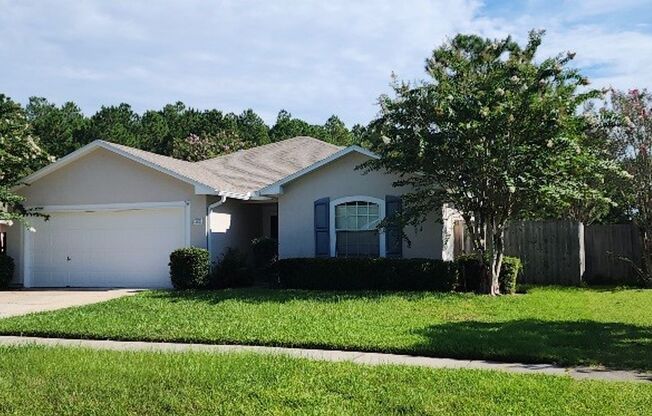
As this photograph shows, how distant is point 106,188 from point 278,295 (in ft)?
23.3

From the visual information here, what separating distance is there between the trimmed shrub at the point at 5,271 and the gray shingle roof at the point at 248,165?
4.58 metres

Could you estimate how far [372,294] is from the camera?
49.1 ft

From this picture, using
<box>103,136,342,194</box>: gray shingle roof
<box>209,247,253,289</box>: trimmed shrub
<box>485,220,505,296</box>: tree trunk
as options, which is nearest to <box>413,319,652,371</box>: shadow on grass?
<box>485,220,505,296</box>: tree trunk

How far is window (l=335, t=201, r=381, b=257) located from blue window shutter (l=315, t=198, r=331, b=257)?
0.73 ft

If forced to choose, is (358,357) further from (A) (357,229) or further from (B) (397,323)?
(A) (357,229)

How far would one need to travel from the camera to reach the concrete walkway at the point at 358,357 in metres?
7.27

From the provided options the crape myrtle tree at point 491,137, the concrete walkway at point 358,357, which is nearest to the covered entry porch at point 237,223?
the crape myrtle tree at point 491,137

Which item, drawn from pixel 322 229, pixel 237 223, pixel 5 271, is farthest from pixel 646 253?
pixel 5 271

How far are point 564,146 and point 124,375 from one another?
10.7 meters

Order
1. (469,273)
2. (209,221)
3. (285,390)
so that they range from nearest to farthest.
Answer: (285,390)
(469,273)
(209,221)

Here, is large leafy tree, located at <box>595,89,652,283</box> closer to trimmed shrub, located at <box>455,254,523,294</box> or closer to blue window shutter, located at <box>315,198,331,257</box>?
trimmed shrub, located at <box>455,254,523,294</box>

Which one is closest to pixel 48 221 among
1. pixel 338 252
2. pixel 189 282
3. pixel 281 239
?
pixel 189 282

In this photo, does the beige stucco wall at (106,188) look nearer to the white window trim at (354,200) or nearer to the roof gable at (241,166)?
the roof gable at (241,166)

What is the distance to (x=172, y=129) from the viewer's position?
5016 centimetres
